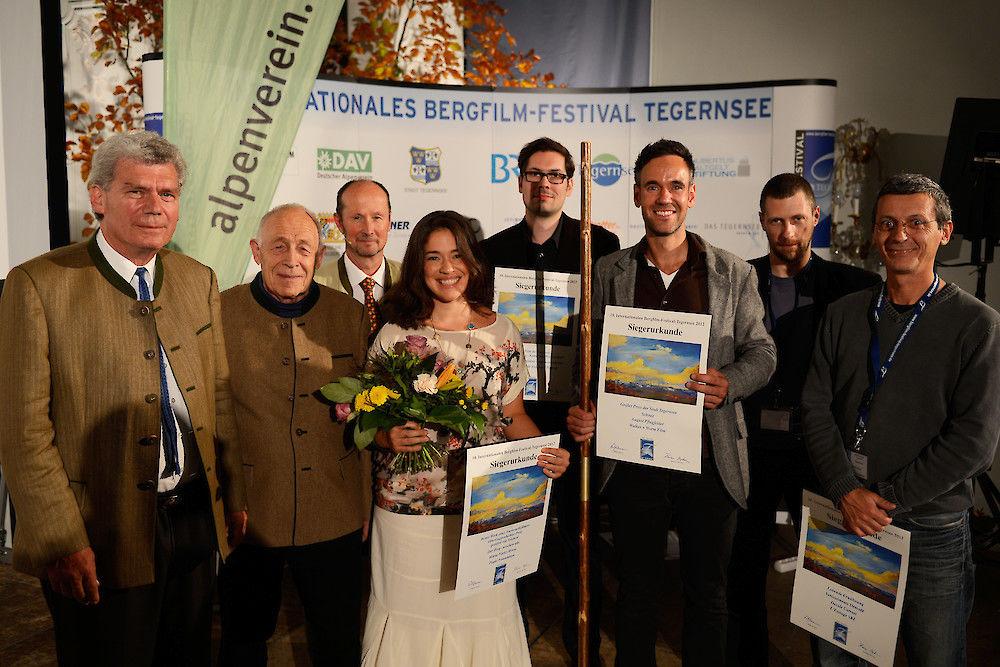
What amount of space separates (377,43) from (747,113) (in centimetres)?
305

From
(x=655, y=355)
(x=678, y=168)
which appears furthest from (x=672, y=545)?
(x=678, y=168)

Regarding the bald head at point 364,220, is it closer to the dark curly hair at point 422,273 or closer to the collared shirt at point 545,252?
the collared shirt at point 545,252

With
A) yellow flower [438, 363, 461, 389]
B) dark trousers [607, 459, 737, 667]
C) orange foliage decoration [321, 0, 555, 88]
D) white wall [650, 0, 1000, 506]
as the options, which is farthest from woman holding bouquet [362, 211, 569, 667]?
orange foliage decoration [321, 0, 555, 88]

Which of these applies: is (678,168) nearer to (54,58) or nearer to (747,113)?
(54,58)

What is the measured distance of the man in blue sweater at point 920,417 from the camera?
6.56ft

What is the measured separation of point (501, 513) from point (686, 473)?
671mm

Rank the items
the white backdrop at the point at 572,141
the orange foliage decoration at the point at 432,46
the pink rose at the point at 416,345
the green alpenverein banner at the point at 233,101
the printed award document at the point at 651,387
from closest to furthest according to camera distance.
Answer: the pink rose at the point at 416,345 → the printed award document at the point at 651,387 → the green alpenverein banner at the point at 233,101 → the white backdrop at the point at 572,141 → the orange foliage decoration at the point at 432,46

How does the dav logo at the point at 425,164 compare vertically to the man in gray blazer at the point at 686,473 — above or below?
above

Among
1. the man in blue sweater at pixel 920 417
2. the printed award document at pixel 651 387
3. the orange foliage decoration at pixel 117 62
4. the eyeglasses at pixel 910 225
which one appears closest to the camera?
the man in blue sweater at pixel 920 417

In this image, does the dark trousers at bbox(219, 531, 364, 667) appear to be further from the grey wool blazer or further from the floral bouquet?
the grey wool blazer

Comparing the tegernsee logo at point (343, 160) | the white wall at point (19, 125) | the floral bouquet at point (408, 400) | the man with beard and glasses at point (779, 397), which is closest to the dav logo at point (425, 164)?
the tegernsee logo at point (343, 160)

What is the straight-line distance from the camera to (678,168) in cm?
246

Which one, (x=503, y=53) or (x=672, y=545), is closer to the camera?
(x=672, y=545)

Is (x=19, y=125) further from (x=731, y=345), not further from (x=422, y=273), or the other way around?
(x=731, y=345)
